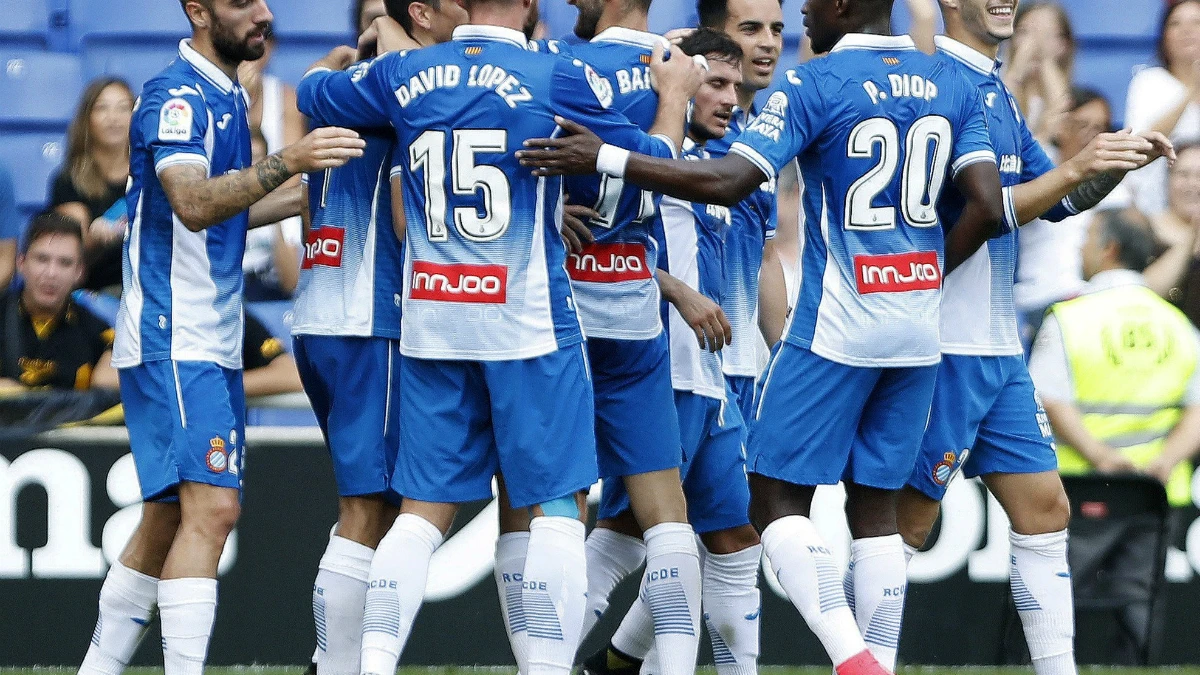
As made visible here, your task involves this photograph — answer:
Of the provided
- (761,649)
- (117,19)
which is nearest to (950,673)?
(761,649)

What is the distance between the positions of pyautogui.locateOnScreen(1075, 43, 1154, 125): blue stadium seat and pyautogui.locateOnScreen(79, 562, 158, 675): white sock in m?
6.12

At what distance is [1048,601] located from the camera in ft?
16.5

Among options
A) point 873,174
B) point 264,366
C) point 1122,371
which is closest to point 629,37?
point 873,174

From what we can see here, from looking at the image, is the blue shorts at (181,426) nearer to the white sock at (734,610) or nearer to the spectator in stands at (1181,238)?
the white sock at (734,610)

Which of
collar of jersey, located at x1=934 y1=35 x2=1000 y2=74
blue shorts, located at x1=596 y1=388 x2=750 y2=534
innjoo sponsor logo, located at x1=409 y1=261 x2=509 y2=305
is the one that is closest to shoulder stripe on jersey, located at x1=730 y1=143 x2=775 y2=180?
innjoo sponsor logo, located at x1=409 y1=261 x2=509 y2=305

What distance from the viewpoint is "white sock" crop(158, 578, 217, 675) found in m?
4.68

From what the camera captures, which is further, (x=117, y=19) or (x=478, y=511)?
(x=117, y=19)

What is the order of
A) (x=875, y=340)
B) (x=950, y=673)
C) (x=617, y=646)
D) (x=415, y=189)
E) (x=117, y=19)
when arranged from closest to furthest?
(x=415, y=189), (x=875, y=340), (x=617, y=646), (x=950, y=673), (x=117, y=19)

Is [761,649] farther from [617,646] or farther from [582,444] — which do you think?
[582,444]

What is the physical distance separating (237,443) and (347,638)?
658 millimetres

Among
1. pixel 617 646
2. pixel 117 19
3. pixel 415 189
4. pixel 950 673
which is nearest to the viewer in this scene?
pixel 415 189

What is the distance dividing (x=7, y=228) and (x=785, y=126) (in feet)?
16.2

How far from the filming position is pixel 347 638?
4898 millimetres

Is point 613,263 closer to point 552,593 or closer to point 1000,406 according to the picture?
point 552,593
